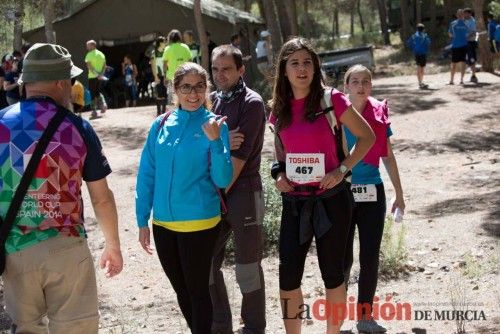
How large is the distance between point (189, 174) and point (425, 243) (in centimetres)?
366

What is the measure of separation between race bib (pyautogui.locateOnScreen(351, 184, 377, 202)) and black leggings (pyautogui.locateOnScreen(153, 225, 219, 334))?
1040 mm

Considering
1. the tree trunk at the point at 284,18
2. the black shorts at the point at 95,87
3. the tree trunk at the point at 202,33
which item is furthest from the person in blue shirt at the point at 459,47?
the black shorts at the point at 95,87

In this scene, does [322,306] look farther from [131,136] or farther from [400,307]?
[131,136]

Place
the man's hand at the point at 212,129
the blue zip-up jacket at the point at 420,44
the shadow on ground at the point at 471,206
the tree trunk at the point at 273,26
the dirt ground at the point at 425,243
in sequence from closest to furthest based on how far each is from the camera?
the man's hand at the point at 212,129 < the dirt ground at the point at 425,243 < the shadow on ground at the point at 471,206 < the tree trunk at the point at 273,26 < the blue zip-up jacket at the point at 420,44

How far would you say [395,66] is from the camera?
29.8 meters

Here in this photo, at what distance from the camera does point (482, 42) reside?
66.3 ft

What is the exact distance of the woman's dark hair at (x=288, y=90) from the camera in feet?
14.4

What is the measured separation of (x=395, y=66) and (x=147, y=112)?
14.2 meters

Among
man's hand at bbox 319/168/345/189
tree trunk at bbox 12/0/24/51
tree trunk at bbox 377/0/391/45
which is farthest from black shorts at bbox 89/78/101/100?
tree trunk at bbox 377/0/391/45

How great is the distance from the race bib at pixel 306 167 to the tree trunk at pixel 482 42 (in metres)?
16.5

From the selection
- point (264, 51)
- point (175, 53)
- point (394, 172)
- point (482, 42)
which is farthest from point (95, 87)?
point (394, 172)

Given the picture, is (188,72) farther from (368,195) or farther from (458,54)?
(458,54)

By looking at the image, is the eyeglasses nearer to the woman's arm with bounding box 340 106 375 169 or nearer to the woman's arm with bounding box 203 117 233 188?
the woman's arm with bounding box 203 117 233 188

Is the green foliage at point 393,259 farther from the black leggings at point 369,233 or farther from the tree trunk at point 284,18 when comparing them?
the tree trunk at point 284,18
